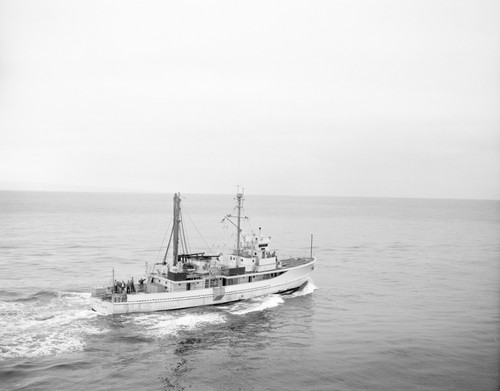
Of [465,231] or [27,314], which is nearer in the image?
[27,314]

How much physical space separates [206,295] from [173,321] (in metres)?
6.03

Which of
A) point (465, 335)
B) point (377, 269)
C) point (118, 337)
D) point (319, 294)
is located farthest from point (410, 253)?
point (118, 337)

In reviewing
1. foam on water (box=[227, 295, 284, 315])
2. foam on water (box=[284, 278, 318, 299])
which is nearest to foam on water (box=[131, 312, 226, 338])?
foam on water (box=[227, 295, 284, 315])

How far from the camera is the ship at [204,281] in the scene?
139 ft

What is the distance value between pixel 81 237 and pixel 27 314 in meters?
66.6

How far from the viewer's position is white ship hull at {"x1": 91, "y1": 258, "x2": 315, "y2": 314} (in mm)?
41781

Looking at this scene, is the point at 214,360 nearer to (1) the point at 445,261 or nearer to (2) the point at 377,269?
(2) the point at 377,269

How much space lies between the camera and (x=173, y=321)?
133 feet

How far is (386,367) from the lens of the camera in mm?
31078

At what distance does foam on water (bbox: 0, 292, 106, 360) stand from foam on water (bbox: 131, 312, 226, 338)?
13.9 feet

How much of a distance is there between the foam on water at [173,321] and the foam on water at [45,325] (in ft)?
13.9

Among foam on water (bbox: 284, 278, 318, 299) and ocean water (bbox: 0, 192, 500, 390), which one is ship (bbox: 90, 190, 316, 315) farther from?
ocean water (bbox: 0, 192, 500, 390)

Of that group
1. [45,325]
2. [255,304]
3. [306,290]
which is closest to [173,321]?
[255,304]

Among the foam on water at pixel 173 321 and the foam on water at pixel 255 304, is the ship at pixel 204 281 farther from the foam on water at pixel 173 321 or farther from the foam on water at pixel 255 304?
the foam on water at pixel 173 321
